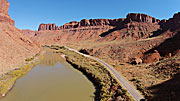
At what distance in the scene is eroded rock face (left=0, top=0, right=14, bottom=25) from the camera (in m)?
49.5

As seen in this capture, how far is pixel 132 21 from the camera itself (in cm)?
10431

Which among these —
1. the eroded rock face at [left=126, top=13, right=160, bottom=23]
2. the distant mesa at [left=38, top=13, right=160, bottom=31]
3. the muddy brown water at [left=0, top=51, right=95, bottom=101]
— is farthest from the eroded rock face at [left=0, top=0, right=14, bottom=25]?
the eroded rock face at [left=126, top=13, right=160, bottom=23]

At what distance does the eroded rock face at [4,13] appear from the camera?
1949 inches

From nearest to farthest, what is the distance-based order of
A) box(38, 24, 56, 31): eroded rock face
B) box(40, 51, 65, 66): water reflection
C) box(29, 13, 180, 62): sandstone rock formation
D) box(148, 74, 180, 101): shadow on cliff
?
box(148, 74, 180, 101): shadow on cliff, box(29, 13, 180, 62): sandstone rock formation, box(40, 51, 65, 66): water reflection, box(38, 24, 56, 31): eroded rock face

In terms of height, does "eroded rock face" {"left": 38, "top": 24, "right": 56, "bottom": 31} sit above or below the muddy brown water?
above

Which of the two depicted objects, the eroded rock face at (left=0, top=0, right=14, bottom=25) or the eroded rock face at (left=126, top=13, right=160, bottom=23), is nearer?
the eroded rock face at (left=0, top=0, right=14, bottom=25)

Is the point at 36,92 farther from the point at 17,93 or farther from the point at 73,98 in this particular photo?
the point at 73,98

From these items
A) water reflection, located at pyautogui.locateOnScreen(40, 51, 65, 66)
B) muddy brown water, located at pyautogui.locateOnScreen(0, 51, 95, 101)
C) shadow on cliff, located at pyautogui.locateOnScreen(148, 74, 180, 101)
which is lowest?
muddy brown water, located at pyautogui.locateOnScreen(0, 51, 95, 101)

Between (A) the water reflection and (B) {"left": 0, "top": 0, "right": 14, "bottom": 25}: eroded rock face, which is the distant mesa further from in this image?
(B) {"left": 0, "top": 0, "right": 14, "bottom": 25}: eroded rock face

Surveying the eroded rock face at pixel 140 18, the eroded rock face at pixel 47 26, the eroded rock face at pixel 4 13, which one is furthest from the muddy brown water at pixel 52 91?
the eroded rock face at pixel 47 26

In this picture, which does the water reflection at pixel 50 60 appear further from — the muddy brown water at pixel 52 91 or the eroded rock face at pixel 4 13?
the eroded rock face at pixel 4 13

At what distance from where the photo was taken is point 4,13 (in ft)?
174

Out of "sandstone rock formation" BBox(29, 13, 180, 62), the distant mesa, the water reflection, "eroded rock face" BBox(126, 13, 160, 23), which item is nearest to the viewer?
"sandstone rock formation" BBox(29, 13, 180, 62)

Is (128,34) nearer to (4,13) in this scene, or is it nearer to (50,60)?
(50,60)
